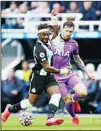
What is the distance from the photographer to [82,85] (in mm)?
11789

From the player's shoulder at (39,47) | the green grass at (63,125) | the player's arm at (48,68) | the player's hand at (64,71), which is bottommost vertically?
the green grass at (63,125)

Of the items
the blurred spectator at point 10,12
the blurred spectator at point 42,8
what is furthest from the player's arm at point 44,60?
the blurred spectator at point 10,12

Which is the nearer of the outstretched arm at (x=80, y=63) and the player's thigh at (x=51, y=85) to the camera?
the player's thigh at (x=51, y=85)

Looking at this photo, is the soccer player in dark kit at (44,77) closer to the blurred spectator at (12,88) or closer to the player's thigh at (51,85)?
the player's thigh at (51,85)

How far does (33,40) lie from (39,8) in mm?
568

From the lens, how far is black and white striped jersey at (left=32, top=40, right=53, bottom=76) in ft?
37.4

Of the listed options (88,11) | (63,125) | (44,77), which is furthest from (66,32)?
(88,11)

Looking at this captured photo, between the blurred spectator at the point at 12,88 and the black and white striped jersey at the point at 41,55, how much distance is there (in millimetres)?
2031

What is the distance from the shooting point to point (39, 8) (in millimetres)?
13297

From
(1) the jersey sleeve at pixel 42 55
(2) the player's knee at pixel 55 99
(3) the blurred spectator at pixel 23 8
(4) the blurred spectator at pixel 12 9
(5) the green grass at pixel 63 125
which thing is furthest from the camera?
(4) the blurred spectator at pixel 12 9

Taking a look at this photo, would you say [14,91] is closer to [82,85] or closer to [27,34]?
[27,34]

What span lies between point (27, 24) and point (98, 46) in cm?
186

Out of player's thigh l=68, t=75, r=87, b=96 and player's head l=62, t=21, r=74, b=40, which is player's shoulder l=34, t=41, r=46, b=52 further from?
player's thigh l=68, t=75, r=87, b=96

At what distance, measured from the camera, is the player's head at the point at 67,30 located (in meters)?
11.7
